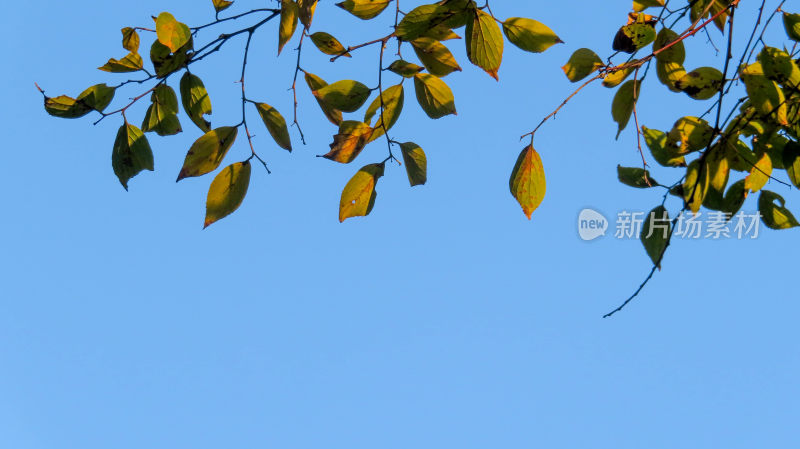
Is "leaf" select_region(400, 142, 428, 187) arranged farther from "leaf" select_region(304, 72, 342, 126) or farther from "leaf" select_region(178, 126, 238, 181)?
"leaf" select_region(178, 126, 238, 181)

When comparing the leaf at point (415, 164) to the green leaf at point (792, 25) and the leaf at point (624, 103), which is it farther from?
the green leaf at point (792, 25)

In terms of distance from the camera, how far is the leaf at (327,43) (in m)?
0.79

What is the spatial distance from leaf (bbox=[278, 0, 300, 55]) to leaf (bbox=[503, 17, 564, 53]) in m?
0.22

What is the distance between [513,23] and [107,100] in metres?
0.47

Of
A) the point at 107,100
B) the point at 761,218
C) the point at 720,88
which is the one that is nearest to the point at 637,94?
the point at 720,88

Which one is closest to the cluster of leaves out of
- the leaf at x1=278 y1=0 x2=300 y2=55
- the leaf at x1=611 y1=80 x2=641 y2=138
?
the leaf at x1=278 y1=0 x2=300 y2=55

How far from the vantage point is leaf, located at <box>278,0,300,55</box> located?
2.19ft

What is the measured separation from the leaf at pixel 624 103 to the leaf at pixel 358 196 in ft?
1.06

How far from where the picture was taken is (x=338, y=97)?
781 mm

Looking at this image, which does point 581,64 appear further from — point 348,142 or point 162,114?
point 162,114

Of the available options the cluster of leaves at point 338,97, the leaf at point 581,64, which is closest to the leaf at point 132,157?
the cluster of leaves at point 338,97

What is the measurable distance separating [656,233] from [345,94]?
38 centimetres

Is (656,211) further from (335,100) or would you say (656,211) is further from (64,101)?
(64,101)

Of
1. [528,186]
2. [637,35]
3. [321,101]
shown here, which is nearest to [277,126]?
[321,101]
